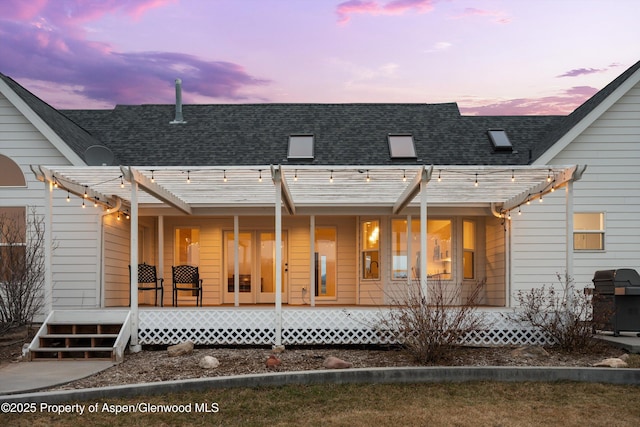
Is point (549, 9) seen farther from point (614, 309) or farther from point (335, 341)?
point (335, 341)

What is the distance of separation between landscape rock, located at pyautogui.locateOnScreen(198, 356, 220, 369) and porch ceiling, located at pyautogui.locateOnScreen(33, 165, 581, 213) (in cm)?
292

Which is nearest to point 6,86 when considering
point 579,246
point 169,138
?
point 169,138

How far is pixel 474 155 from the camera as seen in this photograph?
51.9 ft

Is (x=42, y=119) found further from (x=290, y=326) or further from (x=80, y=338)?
(x=290, y=326)

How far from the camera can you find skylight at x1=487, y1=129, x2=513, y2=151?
1598cm

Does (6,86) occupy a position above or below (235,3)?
below

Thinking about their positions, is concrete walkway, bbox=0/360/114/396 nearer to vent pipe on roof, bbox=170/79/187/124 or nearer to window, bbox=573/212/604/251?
vent pipe on roof, bbox=170/79/187/124

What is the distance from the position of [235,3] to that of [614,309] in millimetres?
9846

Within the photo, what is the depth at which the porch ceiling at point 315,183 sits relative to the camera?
428 inches

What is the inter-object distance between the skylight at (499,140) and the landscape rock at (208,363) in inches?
361

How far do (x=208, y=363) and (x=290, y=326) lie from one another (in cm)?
207

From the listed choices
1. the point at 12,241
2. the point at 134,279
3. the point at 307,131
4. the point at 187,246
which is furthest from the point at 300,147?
the point at 12,241

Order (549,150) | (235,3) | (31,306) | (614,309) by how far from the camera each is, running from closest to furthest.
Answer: (614,309) → (31,306) → (549,150) → (235,3)

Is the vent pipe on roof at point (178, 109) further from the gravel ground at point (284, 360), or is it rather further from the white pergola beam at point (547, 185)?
the white pergola beam at point (547, 185)
